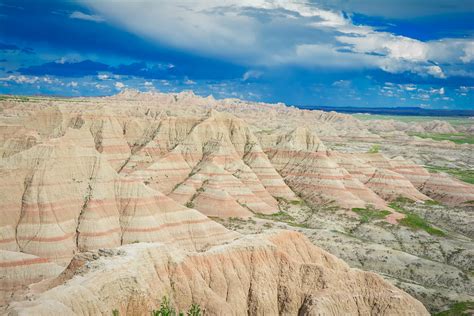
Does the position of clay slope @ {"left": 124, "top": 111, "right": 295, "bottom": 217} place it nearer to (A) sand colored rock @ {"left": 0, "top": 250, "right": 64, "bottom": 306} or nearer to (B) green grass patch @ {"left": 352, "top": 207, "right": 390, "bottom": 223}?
(B) green grass patch @ {"left": 352, "top": 207, "right": 390, "bottom": 223}

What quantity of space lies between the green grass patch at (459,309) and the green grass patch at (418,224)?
36.8 metres

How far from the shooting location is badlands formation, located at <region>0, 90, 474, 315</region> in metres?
42.8

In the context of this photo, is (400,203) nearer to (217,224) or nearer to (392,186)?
(392,186)

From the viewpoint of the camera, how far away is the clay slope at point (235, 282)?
125 ft

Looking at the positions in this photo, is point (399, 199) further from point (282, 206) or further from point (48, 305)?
point (48, 305)

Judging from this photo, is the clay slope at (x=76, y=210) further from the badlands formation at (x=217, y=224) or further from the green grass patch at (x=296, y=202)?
the green grass patch at (x=296, y=202)

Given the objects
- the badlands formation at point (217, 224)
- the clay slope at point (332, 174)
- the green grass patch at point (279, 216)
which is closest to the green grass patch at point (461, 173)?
the badlands formation at point (217, 224)

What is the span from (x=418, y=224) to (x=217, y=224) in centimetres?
4558

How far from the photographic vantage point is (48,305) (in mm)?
32469

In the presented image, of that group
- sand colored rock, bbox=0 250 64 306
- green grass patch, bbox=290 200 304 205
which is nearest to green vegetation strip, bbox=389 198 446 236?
green grass patch, bbox=290 200 304 205

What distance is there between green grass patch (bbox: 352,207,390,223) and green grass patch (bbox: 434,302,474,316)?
43.0 m

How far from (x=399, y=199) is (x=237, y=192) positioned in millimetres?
44996

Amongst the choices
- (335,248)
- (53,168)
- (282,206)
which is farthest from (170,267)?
(282,206)

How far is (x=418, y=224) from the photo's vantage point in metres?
97.5
